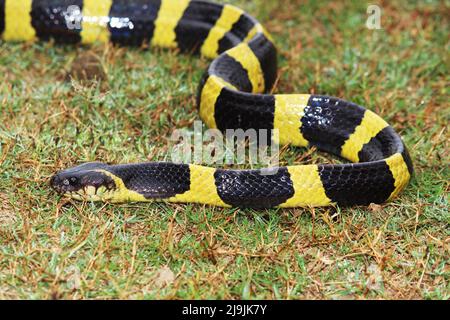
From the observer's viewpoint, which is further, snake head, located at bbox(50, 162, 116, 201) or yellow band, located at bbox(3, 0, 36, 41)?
yellow band, located at bbox(3, 0, 36, 41)

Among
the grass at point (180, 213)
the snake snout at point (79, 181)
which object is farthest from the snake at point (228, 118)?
the grass at point (180, 213)

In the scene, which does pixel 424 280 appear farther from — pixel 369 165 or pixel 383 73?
pixel 383 73

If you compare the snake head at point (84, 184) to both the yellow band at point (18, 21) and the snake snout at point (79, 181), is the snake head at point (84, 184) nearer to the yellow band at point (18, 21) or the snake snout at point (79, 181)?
the snake snout at point (79, 181)

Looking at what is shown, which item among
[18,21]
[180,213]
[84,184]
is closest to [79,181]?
[84,184]

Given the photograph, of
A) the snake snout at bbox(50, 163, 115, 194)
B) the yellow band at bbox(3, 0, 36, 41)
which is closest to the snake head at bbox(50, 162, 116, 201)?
the snake snout at bbox(50, 163, 115, 194)

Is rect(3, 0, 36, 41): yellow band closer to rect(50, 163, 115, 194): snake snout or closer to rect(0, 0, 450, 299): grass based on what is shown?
rect(0, 0, 450, 299): grass

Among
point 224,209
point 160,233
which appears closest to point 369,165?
point 224,209

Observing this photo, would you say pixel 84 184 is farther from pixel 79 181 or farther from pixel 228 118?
pixel 228 118
